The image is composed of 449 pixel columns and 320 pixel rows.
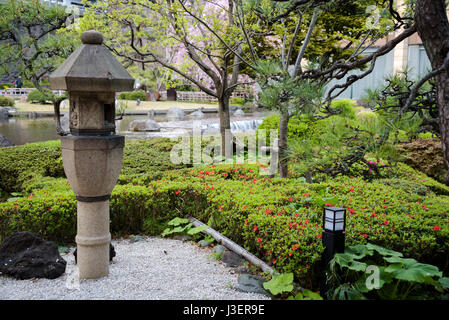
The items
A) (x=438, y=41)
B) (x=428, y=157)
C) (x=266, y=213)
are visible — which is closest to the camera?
(x=438, y=41)

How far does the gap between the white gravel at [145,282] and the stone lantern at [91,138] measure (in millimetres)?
233

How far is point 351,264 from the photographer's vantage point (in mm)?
3268

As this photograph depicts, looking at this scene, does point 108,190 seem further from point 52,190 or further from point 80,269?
point 52,190

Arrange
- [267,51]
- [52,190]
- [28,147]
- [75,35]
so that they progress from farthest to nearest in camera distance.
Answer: [75,35], [267,51], [28,147], [52,190]

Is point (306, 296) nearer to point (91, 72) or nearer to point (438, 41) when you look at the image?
point (438, 41)

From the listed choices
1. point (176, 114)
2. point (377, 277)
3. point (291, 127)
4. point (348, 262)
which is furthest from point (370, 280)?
point (176, 114)

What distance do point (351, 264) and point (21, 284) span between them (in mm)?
2878

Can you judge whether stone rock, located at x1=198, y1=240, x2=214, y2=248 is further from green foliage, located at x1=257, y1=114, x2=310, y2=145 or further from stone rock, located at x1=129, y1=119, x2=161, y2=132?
stone rock, located at x1=129, y1=119, x2=161, y2=132

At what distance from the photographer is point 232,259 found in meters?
4.32

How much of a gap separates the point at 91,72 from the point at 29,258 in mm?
1835

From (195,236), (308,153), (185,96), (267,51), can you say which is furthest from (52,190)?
(185,96)

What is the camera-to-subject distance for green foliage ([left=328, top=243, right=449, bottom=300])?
302 centimetres

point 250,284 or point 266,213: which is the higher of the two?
point 266,213

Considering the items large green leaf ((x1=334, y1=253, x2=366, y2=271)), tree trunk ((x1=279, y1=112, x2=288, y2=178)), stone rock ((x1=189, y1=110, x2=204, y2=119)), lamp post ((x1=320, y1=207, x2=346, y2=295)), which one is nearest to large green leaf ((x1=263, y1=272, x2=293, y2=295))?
lamp post ((x1=320, y1=207, x2=346, y2=295))
